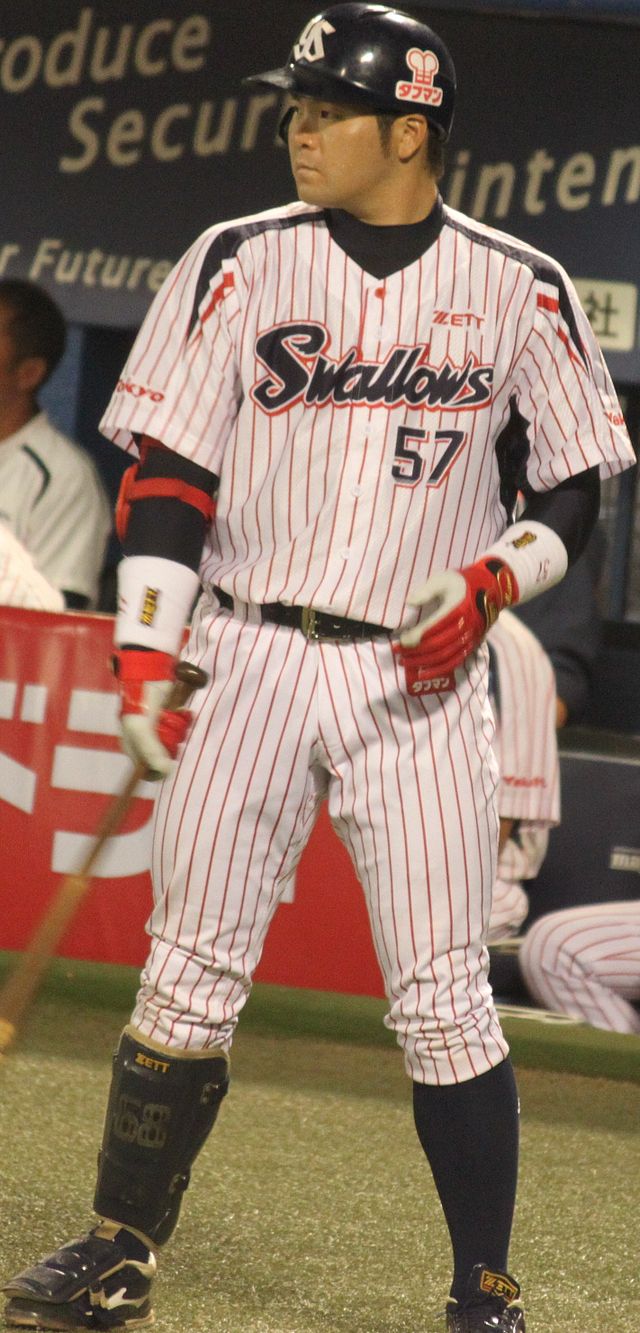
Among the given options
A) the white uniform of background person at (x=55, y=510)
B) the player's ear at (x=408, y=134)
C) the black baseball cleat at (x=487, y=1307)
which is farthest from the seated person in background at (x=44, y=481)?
the black baseball cleat at (x=487, y=1307)

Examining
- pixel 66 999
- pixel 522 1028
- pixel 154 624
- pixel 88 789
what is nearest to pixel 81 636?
pixel 88 789

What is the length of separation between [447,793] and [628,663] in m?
3.79

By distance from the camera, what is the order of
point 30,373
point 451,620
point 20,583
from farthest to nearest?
1. point 30,373
2. point 20,583
3. point 451,620

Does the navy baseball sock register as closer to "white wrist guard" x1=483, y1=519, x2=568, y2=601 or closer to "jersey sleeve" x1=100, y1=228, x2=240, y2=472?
"white wrist guard" x1=483, y1=519, x2=568, y2=601

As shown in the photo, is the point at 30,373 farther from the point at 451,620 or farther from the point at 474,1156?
the point at 474,1156

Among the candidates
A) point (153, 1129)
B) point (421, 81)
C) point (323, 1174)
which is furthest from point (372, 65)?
point (323, 1174)

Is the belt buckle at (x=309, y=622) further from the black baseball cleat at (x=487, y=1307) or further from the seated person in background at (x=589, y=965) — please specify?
the seated person in background at (x=589, y=965)

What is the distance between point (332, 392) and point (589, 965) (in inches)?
83.1

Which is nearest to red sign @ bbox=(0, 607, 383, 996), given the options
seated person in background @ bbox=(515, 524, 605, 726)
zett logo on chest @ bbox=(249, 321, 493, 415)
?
seated person in background @ bbox=(515, 524, 605, 726)

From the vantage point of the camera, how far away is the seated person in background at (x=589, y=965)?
410 centimetres

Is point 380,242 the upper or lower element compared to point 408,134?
lower

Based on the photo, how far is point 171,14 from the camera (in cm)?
530

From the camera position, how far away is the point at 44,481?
5.13 m

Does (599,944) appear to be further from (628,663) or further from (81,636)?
(628,663)
